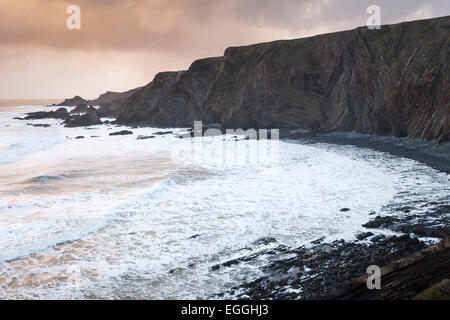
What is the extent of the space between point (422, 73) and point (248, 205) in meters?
20.4

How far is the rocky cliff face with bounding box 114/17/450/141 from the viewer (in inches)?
1036

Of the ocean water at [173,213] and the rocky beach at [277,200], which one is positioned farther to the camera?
the ocean water at [173,213]

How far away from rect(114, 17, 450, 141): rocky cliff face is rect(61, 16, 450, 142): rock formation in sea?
0.28ft

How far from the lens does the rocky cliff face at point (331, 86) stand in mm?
26312

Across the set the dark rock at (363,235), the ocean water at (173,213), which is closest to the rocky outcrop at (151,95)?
the ocean water at (173,213)

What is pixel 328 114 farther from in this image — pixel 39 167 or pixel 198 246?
pixel 198 246

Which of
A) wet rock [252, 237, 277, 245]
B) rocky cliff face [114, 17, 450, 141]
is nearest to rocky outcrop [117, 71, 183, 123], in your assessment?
rocky cliff face [114, 17, 450, 141]

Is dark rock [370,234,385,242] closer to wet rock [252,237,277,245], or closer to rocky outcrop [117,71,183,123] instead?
wet rock [252,237,277,245]

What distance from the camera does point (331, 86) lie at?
3841 centimetres

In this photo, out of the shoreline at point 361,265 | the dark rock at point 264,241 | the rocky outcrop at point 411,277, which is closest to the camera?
the rocky outcrop at point 411,277

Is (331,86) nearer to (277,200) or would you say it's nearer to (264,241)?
(277,200)

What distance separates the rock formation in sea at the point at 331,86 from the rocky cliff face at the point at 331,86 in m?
0.08

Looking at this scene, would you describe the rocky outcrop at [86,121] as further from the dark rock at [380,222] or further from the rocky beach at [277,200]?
Answer: the dark rock at [380,222]

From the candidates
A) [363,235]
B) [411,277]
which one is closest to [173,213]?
[363,235]
